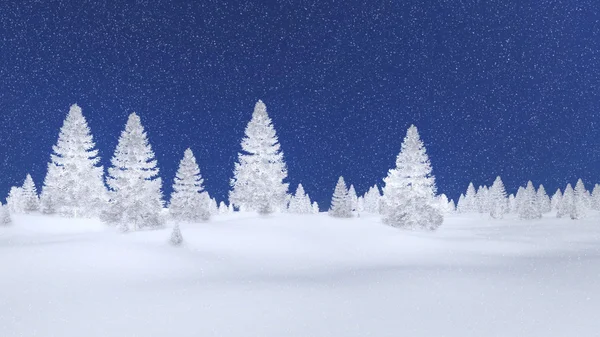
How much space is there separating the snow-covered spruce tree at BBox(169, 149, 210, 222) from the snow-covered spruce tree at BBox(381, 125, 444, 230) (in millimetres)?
16829

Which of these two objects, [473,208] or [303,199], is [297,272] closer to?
[303,199]

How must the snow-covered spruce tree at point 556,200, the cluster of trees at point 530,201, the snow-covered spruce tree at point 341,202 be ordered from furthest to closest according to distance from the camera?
the snow-covered spruce tree at point 556,200
the cluster of trees at point 530,201
the snow-covered spruce tree at point 341,202

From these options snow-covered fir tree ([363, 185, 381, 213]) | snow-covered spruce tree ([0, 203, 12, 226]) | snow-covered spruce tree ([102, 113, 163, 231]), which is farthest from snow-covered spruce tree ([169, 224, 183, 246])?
snow-covered fir tree ([363, 185, 381, 213])

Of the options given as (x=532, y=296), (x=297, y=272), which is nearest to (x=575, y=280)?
(x=532, y=296)

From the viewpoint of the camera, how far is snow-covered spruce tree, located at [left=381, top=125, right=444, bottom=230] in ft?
141

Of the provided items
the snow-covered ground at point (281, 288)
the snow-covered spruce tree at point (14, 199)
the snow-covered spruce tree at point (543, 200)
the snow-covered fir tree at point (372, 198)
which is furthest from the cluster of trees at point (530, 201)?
the snow-covered spruce tree at point (14, 199)

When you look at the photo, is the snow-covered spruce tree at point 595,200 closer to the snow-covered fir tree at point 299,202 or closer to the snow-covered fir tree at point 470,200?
the snow-covered fir tree at point 470,200

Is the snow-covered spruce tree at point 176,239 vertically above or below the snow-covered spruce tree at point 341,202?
below

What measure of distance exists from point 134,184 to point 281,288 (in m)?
21.2

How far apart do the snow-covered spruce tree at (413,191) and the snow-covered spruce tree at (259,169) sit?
10487 mm

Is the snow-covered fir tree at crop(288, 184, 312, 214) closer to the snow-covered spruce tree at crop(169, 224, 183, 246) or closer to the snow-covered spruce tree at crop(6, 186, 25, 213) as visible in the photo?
the snow-covered spruce tree at crop(6, 186, 25, 213)

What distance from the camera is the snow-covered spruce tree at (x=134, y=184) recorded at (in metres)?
35.2

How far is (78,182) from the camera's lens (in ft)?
145

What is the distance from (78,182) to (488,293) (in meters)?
37.5
